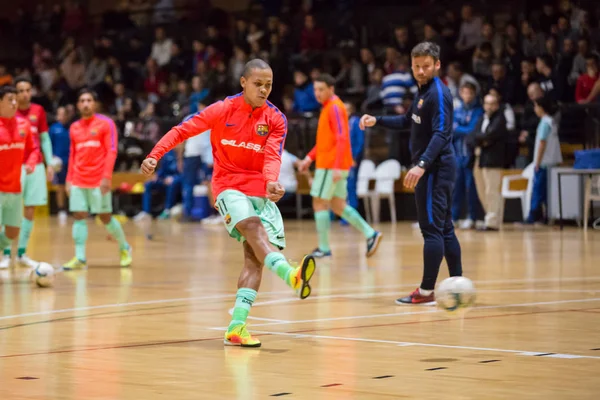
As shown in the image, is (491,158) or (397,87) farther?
(397,87)

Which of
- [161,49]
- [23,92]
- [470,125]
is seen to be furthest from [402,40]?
[23,92]

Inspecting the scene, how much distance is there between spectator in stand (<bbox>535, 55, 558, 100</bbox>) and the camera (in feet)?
64.7

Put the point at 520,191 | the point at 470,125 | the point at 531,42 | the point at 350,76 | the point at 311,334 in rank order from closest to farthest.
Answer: the point at 311,334
the point at 470,125
the point at 520,191
the point at 531,42
the point at 350,76

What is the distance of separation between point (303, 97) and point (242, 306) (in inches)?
656

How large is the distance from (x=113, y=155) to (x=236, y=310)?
576 cm

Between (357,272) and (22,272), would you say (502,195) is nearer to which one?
(357,272)

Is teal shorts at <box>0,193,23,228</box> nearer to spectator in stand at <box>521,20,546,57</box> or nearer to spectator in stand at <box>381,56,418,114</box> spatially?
spectator in stand at <box>381,56,418,114</box>

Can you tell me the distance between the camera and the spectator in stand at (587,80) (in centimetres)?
1938

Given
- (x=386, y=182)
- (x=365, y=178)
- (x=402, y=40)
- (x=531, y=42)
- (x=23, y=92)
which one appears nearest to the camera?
(x=23, y=92)

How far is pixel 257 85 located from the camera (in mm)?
7129

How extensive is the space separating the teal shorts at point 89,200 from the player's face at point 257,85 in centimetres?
538

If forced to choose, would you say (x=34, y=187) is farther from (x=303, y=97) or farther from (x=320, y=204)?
(x=303, y=97)

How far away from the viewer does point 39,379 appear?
5594mm

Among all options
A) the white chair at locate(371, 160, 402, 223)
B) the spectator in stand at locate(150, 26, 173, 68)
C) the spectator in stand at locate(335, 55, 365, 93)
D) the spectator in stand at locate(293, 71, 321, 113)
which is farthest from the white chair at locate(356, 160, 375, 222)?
the spectator in stand at locate(150, 26, 173, 68)
